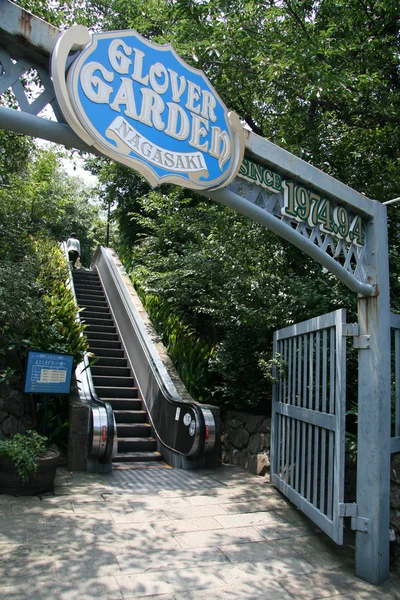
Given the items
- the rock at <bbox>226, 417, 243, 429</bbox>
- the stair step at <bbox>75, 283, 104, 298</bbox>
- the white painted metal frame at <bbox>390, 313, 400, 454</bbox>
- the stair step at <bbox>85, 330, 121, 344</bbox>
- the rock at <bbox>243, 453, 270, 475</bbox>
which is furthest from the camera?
the stair step at <bbox>75, 283, 104, 298</bbox>

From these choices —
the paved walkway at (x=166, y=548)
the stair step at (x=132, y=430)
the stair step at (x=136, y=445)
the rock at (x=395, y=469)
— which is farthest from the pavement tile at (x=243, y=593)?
the stair step at (x=132, y=430)

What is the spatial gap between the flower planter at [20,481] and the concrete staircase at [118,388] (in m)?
1.79

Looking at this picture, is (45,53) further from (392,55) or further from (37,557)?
(392,55)

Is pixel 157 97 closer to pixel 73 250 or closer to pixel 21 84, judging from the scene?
pixel 21 84

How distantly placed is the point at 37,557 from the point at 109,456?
2613 mm

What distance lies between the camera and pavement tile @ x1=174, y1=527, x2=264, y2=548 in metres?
4.54

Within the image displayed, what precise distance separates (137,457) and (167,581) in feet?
12.7

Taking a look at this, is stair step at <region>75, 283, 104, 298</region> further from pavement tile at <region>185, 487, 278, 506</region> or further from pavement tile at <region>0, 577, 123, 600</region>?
pavement tile at <region>0, 577, 123, 600</region>

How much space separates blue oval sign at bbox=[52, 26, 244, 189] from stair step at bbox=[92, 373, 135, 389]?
600 cm

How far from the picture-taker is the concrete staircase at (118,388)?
7.81 m

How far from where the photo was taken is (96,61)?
344 cm

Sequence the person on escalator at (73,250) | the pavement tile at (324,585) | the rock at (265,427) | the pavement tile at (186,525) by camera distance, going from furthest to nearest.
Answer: the person on escalator at (73,250) → the rock at (265,427) → the pavement tile at (186,525) → the pavement tile at (324,585)

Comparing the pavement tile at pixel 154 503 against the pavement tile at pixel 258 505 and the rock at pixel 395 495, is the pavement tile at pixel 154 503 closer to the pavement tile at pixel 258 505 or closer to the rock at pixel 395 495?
the pavement tile at pixel 258 505

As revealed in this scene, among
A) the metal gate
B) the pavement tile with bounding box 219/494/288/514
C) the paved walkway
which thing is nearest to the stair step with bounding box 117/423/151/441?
the paved walkway
